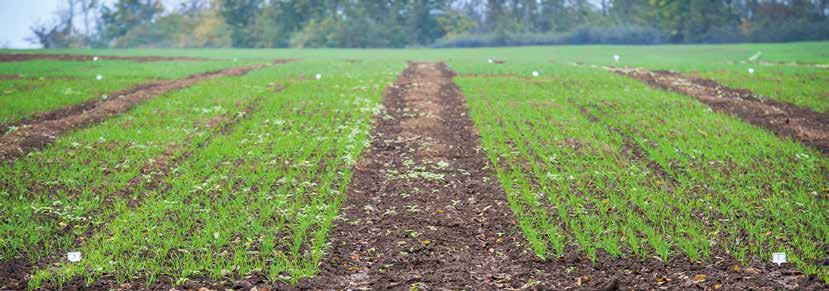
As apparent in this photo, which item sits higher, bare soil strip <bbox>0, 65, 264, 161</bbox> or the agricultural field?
bare soil strip <bbox>0, 65, 264, 161</bbox>

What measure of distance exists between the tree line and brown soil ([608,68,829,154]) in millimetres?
42173

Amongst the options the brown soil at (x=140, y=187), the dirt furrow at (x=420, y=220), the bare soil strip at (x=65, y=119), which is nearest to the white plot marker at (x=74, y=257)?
the brown soil at (x=140, y=187)

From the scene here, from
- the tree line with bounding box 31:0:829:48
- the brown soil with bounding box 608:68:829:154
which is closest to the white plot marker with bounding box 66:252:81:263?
the brown soil with bounding box 608:68:829:154

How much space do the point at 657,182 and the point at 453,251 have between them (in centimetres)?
384

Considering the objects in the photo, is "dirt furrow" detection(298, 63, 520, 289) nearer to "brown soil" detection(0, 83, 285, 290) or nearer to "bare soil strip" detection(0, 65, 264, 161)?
"brown soil" detection(0, 83, 285, 290)

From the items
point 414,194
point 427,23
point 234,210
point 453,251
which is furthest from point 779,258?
point 427,23

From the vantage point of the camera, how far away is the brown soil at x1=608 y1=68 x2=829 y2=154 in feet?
39.5

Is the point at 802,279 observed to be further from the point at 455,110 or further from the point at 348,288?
the point at 455,110

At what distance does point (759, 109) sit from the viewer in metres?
15.2

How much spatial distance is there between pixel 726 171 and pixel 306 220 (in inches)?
244

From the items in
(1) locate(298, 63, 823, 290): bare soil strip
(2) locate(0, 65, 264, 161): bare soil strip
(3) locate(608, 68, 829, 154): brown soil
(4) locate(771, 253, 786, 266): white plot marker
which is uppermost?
(2) locate(0, 65, 264, 161): bare soil strip

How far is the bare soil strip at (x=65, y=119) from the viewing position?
11.0m

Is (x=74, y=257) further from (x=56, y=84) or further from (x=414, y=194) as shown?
(x=56, y=84)

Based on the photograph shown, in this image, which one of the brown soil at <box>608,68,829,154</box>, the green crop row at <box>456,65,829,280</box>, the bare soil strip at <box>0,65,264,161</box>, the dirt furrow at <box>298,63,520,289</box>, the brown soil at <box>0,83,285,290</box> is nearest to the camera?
the brown soil at <box>0,83,285,290</box>
